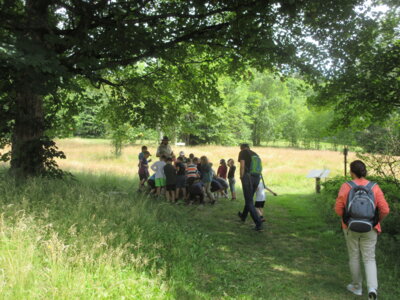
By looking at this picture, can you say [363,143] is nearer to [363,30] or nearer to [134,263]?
[363,30]

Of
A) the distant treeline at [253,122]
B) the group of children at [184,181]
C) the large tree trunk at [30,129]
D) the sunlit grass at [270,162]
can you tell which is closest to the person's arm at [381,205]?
the group of children at [184,181]

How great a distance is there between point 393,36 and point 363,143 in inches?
127

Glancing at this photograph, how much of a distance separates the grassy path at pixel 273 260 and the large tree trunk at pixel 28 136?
13.6 feet

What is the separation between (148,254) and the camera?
14.6ft

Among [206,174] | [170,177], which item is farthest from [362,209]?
[206,174]

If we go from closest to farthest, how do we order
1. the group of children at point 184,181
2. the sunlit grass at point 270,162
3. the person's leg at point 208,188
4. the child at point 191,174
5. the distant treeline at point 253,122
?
1. the group of children at point 184,181
2. the child at point 191,174
3. the person's leg at point 208,188
4. the sunlit grass at point 270,162
5. the distant treeline at point 253,122

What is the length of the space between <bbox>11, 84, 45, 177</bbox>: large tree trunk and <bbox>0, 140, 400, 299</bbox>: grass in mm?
1202

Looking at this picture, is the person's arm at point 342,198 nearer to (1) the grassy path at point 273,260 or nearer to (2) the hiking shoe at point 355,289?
(2) the hiking shoe at point 355,289

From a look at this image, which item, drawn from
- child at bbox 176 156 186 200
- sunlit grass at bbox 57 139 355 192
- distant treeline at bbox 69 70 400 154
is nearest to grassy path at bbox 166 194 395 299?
child at bbox 176 156 186 200

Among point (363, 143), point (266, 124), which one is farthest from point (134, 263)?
point (266, 124)

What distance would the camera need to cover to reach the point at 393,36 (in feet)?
29.5

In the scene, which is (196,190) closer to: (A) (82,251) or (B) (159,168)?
(B) (159,168)

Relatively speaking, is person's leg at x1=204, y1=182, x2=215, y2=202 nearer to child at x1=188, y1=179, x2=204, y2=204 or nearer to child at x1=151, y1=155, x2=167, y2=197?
child at x1=188, y1=179, x2=204, y2=204

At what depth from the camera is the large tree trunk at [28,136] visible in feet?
24.8
